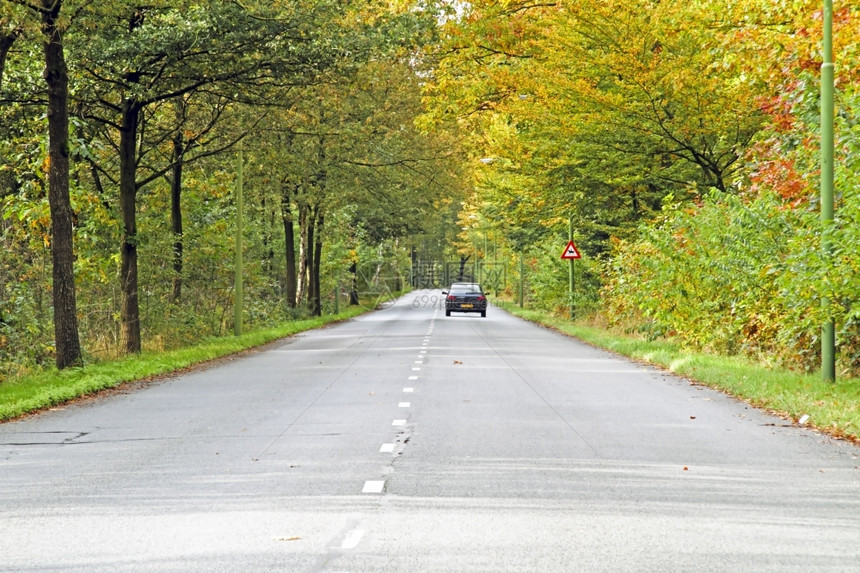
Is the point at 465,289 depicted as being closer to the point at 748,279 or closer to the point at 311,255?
the point at 311,255

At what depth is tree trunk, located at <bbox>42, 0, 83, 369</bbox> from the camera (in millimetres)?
18781

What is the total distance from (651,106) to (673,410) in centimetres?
1450

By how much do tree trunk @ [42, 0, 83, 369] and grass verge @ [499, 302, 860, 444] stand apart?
441 inches

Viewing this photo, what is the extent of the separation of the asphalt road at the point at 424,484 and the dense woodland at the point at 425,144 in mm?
4182

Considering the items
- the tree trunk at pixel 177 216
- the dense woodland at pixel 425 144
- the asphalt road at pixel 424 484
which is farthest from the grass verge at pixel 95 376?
the tree trunk at pixel 177 216

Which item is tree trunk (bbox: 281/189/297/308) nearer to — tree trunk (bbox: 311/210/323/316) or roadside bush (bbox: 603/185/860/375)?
tree trunk (bbox: 311/210/323/316)

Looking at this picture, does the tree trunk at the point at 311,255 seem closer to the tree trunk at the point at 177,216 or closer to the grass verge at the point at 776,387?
the tree trunk at the point at 177,216

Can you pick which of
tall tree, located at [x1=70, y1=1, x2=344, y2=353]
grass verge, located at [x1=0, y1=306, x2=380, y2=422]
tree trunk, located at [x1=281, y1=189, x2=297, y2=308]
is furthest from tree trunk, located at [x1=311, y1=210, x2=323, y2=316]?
tall tree, located at [x1=70, y1=1, x2=344, y2=353]

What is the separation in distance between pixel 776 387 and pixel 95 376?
11.0m

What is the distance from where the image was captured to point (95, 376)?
17.9 m

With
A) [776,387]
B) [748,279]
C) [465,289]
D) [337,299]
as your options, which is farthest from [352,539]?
[337,299]

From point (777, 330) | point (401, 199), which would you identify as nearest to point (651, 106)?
point (777, 330)

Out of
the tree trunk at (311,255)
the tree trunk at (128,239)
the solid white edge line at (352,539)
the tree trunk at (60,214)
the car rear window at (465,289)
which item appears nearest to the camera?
the solid white edge line at (352,539)

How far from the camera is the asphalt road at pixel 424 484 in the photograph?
241 inches
